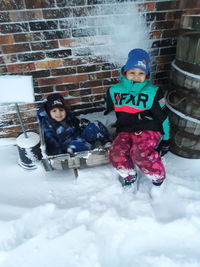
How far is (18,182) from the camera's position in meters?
1.95

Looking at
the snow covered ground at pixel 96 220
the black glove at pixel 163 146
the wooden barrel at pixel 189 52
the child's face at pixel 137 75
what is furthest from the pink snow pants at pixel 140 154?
the wooden barrel at pixel 189 52

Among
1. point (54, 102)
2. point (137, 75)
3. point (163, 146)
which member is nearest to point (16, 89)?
point (54, 102)

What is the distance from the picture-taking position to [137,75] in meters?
1.73

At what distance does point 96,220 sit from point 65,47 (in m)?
1.51

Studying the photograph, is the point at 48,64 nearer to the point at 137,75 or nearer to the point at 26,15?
the point at 26,15

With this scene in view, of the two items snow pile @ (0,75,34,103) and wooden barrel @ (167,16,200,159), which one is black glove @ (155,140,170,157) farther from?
snow pile @ (0,75,34,103)

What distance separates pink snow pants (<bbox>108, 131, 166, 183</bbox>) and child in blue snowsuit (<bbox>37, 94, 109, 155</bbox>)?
0.31 meters

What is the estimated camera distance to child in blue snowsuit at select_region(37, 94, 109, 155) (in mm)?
2053

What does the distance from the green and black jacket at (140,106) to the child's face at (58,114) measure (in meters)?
0.48

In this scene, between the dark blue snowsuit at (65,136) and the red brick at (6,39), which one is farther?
the dark blue snowsuit at (65,136)

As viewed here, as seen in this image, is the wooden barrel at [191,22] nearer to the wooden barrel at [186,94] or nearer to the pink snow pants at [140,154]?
the wooden barrel at [186,94]

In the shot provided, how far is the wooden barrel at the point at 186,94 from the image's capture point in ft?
5.36

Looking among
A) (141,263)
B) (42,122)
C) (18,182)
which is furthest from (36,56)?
(141,263)

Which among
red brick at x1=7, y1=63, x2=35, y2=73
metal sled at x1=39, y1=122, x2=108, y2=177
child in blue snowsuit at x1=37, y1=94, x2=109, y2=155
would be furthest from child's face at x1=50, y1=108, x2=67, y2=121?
red brick at x1=7, y1=63, x2=35, y2=73
